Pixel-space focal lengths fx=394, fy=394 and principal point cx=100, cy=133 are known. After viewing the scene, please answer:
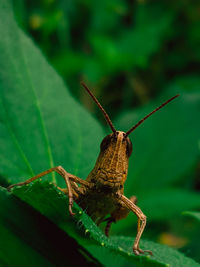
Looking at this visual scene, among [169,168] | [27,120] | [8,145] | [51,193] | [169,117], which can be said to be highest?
[169,117]

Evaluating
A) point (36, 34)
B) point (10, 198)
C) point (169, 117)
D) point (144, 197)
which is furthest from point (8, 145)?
point (36, 34)

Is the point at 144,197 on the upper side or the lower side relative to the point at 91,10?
lower

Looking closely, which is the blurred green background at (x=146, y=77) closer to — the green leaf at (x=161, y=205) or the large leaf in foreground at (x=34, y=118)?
the green leaf at (x=161, y=205)

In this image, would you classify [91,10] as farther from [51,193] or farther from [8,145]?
[51,193]

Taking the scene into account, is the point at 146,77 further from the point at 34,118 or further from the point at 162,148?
the point at 34,118

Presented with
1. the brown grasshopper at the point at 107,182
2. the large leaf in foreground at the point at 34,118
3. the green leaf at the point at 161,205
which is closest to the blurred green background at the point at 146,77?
the green leaf at the point at 161,205

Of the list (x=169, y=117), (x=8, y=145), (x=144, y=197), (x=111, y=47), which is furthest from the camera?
(x=111, y=47)

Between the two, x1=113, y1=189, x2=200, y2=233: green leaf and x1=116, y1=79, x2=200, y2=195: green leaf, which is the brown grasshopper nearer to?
x1=113, y1=189, x2=200, y2=233: green leaf
